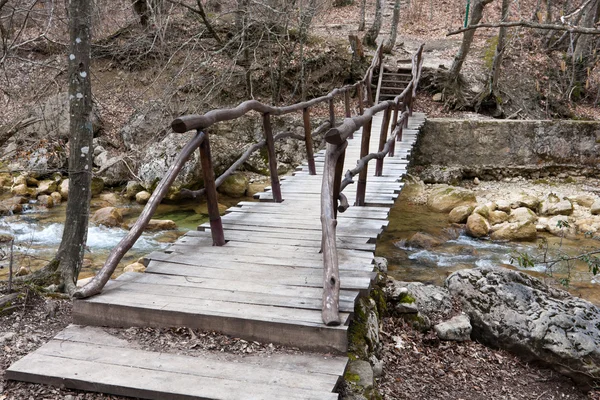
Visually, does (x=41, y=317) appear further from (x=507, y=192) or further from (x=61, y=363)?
(x=507, y=192)

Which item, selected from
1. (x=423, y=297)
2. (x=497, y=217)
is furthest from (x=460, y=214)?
(x=423, y=297)

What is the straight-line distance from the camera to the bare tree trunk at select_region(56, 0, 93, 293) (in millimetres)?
4809

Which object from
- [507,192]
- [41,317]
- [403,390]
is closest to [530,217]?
[507,192]

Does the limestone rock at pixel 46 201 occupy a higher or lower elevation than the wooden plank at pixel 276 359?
lower

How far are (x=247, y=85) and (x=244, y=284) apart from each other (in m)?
11.5

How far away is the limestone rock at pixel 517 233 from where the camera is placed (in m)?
9.29

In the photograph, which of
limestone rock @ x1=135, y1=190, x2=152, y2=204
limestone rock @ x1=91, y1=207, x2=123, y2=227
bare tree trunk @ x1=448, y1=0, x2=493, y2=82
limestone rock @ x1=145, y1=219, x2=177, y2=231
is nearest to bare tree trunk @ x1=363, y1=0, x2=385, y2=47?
bare tree trunk @ x1=448, y1=0, x2=493, y2=82

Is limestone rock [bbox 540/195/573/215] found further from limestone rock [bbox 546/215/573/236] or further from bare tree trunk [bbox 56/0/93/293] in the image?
bare tree trunk [bbox 56/0/93/293]

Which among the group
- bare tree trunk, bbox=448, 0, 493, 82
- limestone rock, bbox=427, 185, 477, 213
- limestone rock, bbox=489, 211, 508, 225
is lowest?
limestone rock, bbox=489, 211, 508, 225

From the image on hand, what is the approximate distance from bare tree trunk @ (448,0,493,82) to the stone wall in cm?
245

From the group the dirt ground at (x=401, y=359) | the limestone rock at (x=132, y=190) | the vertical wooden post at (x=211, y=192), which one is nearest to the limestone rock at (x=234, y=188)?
the limestone rock at (x=132, y=190)

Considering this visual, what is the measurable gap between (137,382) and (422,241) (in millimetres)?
7265

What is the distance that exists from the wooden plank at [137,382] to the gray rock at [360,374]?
0.41m

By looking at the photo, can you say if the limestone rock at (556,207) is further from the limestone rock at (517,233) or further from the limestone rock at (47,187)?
the limestone rock at (47,187)
